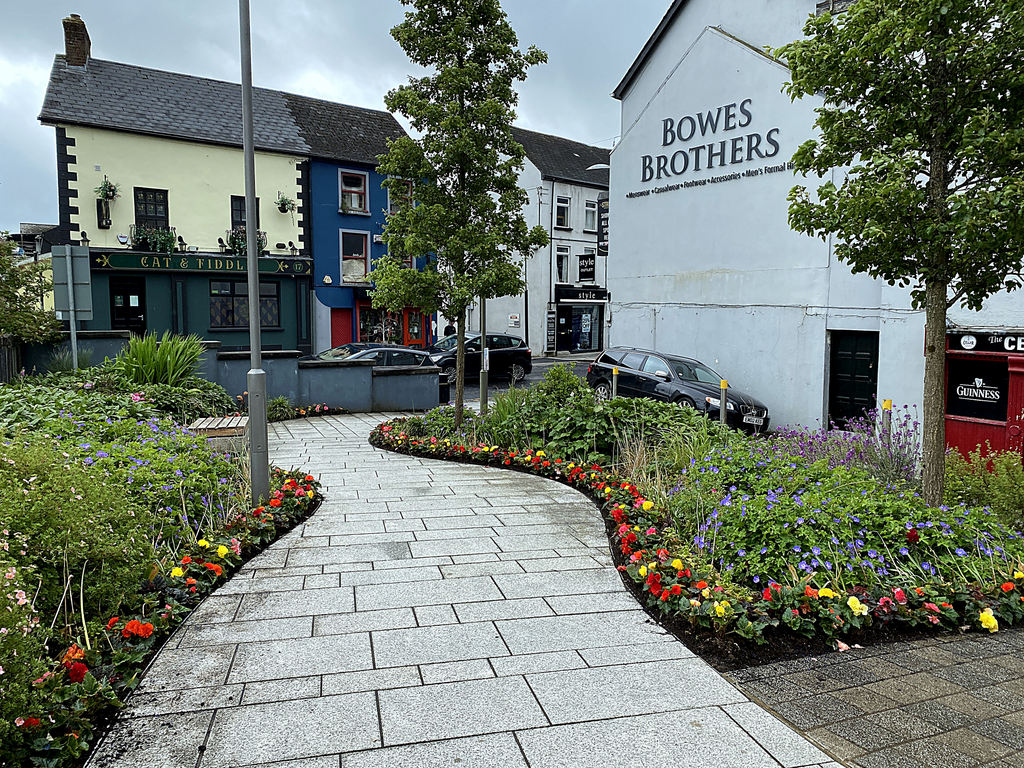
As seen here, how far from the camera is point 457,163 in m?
10.9

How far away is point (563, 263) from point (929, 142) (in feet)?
111

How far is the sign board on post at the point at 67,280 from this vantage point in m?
10.9

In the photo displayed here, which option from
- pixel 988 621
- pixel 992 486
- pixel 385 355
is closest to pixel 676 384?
pixel 385 355

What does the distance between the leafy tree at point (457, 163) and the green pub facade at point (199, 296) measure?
14506mm

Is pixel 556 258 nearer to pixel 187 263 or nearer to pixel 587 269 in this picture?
pixel 587 269

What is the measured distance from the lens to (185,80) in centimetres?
2662

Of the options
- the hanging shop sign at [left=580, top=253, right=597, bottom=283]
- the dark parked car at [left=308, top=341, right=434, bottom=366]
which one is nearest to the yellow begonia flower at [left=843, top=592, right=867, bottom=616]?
the dark parked car at [left=308, top=341, right=434, bottom=366]

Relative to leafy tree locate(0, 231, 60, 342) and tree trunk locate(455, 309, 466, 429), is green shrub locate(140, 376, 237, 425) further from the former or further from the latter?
tree trunk locate(455, 309, 466, 429)

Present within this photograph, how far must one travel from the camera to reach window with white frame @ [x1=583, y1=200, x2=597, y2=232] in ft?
129

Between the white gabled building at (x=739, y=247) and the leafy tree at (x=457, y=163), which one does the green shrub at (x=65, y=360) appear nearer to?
the leafy tree at (x=457, y=163)

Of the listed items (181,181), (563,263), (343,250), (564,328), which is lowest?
(564,328)

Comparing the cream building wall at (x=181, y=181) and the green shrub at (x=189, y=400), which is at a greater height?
the cream building wall at (x=181, y=181)

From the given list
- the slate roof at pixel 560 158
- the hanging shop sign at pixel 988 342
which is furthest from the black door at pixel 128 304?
the hanging shop sign at pixel 988 342

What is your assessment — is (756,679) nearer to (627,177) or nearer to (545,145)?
(627,177)
